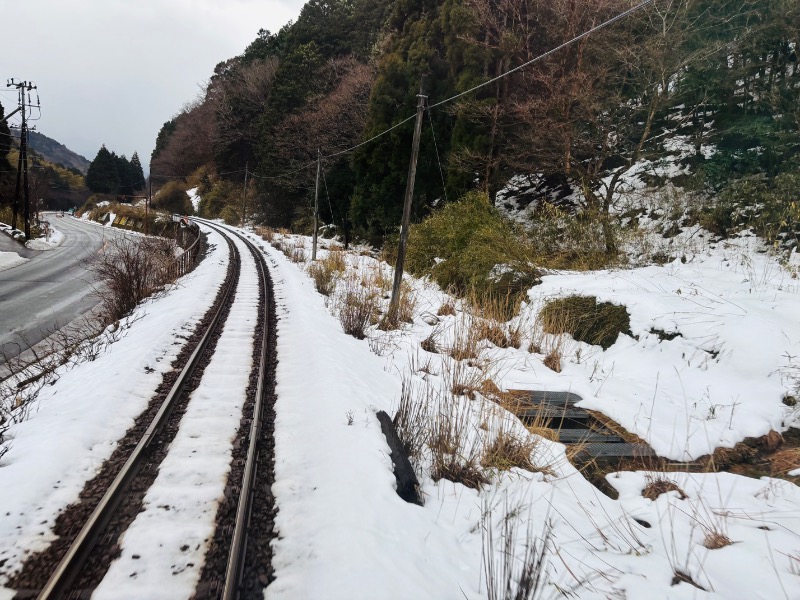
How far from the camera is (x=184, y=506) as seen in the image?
3133 millimetres

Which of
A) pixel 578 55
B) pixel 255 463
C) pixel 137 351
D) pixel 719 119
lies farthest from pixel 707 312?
pixel 719 119

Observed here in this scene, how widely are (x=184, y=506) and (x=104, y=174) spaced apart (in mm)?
104052

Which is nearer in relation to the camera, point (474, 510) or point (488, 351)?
point (474, 510)

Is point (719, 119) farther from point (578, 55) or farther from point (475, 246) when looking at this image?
point (475, 246)

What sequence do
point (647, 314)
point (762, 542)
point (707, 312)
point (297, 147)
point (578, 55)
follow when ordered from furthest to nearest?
point (297, 147)
point (578, 55)
point (647, 314)
point (707, 312)
point (762, 542)

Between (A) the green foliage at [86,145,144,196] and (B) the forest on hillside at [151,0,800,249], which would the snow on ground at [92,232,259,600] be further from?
(A) the green foliage at [86,145,144,196]

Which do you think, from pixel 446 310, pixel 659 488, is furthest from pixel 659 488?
pixel 446 310

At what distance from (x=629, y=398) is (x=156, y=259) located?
13522 millimetres

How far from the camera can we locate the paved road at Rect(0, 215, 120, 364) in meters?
10.2

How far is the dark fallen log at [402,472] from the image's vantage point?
329 cm

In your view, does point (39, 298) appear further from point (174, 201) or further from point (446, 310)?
point (174, 201)

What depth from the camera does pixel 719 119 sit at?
13250 mm

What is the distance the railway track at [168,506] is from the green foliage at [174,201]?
61975 millimetres

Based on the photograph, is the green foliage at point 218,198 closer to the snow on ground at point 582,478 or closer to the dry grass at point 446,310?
the dry grass at point 446,310
